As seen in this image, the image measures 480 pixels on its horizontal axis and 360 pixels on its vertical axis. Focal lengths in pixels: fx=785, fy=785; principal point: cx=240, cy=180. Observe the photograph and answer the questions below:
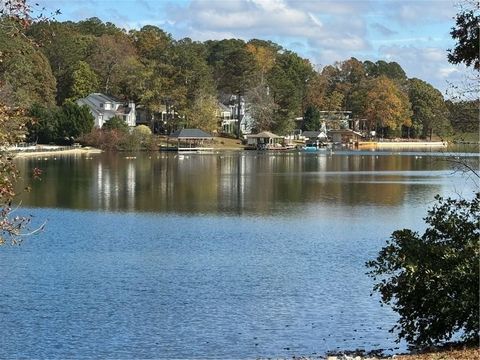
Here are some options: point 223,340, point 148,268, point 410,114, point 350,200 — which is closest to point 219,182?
point 350,200

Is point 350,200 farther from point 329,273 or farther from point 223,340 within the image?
point 223,340

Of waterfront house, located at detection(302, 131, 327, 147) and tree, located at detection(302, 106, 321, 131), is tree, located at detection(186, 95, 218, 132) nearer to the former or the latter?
waterfront house, located at detection(302, 131, 327, 147)

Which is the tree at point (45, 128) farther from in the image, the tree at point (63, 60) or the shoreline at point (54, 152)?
the tree at point (63, 60)

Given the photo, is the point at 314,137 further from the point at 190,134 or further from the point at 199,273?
the point at 199,273

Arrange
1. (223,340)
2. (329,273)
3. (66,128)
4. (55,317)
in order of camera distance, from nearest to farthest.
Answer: (223,340) < (55,317) < (329,273) < (66,128)

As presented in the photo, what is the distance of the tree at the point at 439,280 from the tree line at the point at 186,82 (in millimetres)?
64853

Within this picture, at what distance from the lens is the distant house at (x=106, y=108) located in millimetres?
89625

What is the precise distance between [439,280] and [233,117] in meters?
97.3

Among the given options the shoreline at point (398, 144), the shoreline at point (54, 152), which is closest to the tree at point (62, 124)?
the shoreline at point (54, 152)

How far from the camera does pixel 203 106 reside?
93125 mm

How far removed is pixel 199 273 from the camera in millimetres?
18609

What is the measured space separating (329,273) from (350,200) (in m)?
18.4

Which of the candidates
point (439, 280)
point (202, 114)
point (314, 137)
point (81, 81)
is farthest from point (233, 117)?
point (439, 280)

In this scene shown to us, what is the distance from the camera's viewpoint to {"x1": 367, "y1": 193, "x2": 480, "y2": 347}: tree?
10.4 metres
